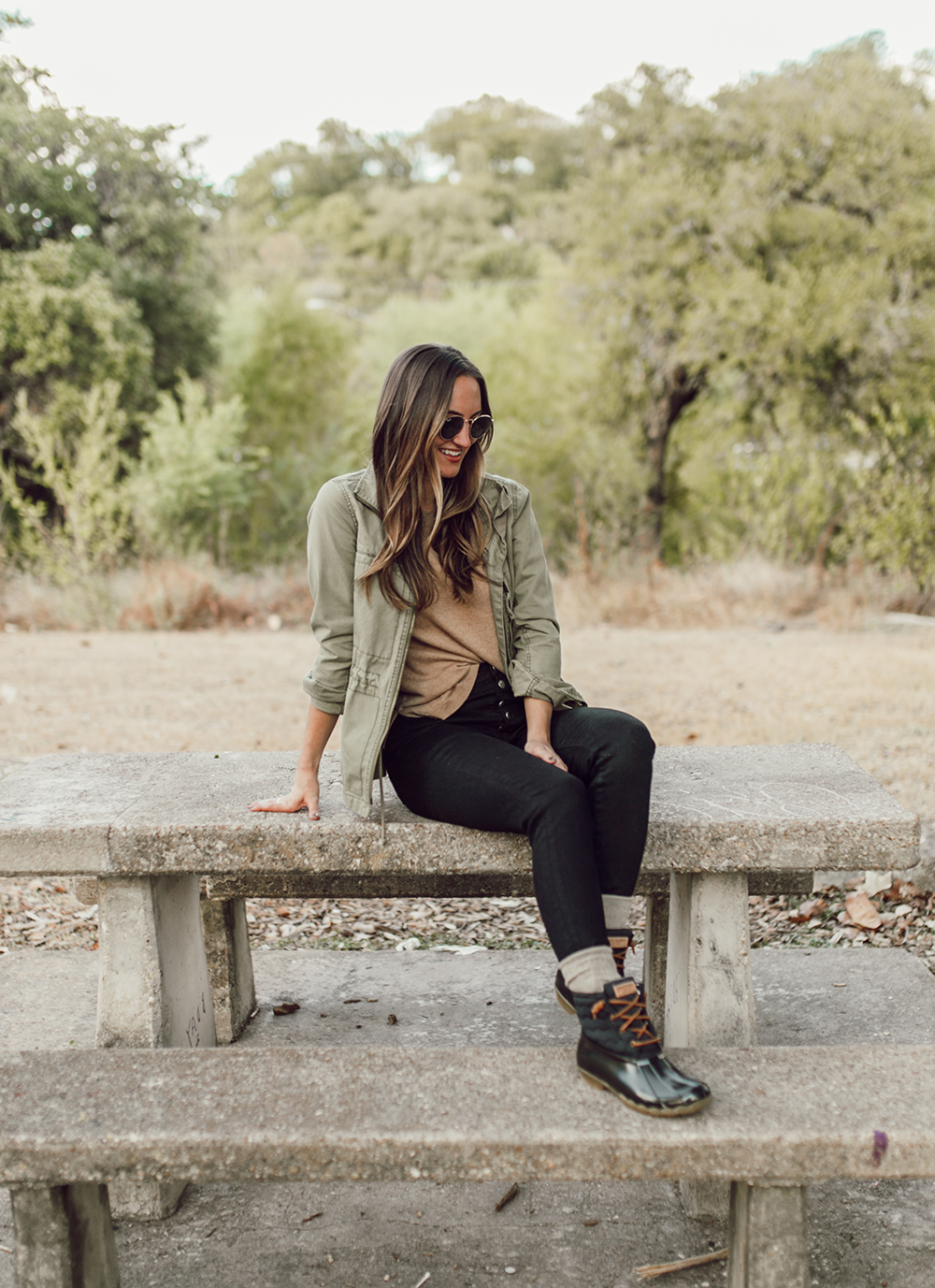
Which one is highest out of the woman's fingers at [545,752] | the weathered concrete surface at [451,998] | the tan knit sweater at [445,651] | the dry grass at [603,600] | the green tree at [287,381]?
the green tree at [287,381]

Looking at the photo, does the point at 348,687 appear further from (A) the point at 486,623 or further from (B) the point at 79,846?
(B) the point at 79,846

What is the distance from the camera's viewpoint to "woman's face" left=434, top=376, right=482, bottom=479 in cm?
228

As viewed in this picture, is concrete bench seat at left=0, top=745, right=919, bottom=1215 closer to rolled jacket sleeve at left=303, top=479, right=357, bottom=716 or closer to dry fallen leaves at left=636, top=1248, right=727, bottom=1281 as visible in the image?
dry fallen leaves at left=636, top=1248, right=727, bottom=1281

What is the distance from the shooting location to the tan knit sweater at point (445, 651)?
236 cm

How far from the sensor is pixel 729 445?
42.1 ft

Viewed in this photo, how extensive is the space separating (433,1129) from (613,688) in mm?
5463

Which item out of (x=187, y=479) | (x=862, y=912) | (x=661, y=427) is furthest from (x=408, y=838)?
(x=661, y=427)

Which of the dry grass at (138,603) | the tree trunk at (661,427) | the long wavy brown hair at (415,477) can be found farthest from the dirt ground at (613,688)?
the tree trunk at (661,427)

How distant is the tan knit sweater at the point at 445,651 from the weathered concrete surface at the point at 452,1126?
807 mm

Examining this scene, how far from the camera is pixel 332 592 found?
2.28 meters

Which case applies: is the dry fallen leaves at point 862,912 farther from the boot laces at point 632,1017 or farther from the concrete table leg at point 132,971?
the concrete table leg at point 132,971

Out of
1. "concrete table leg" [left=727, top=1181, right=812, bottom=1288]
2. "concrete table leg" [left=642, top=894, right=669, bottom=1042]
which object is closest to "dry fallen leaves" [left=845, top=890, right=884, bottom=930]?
"concrete table leg" [left=642, top=894, right=669, bottom=1042]

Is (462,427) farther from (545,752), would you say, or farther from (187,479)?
(187,479)

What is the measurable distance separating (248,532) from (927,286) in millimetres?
8277
